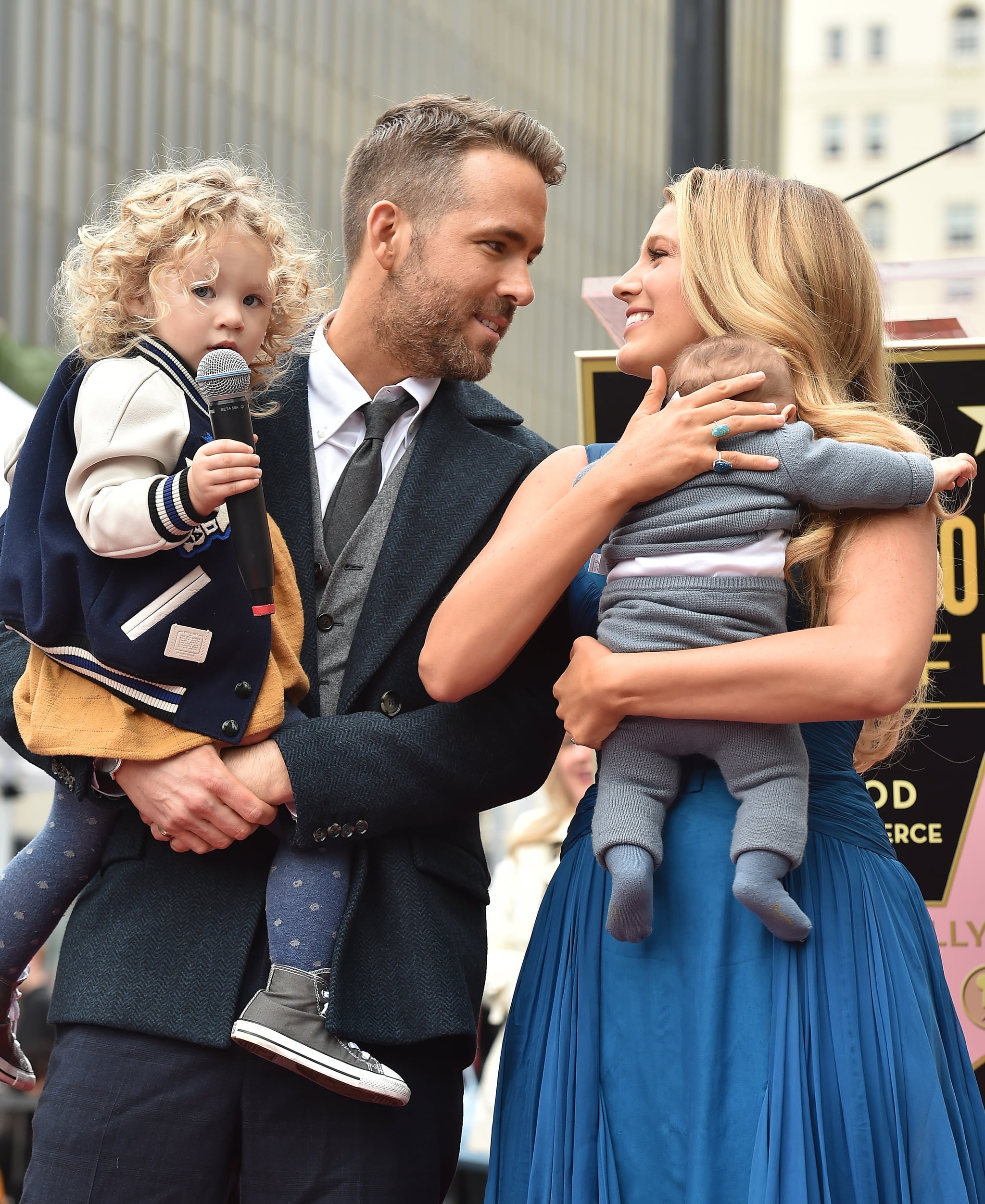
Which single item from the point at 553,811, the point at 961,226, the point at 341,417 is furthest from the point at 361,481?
the point at 961,226

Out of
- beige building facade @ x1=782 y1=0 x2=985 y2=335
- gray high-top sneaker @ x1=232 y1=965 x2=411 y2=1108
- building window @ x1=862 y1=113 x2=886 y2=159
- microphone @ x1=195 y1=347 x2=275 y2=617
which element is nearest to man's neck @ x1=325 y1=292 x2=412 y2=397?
microphone @ x1=195 y1=347 x2=275 y2=617

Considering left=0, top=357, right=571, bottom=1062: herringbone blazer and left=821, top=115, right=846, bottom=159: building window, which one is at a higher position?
left=821, top=115, right=846, bottom=159: building window

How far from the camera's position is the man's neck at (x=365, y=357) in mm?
3092

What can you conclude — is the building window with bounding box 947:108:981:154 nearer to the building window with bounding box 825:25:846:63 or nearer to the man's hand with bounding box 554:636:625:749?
the building window with bounding box 825:25:846:63

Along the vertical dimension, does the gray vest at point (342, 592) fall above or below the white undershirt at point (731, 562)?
below

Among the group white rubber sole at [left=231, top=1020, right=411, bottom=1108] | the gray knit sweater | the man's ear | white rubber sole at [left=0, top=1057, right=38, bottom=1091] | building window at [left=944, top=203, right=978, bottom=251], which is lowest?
building window at [left=944, top=203, right=978, bottom=251]

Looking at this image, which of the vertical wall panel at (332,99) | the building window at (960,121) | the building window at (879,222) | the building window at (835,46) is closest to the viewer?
the vertical wall panel at (332,99)

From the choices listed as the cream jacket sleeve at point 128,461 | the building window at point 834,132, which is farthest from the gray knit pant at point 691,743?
the building window at point 834,132

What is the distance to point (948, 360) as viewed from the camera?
3.81m

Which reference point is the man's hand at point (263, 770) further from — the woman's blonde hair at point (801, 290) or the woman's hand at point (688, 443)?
the woman's blonde hair at point (801, 290)

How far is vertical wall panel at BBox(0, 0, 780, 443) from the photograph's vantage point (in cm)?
2733

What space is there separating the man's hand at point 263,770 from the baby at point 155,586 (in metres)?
0.03

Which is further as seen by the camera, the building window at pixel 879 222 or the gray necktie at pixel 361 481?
the building window at pixel 879 222

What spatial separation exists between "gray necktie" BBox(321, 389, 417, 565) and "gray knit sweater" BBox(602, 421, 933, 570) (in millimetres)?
659
